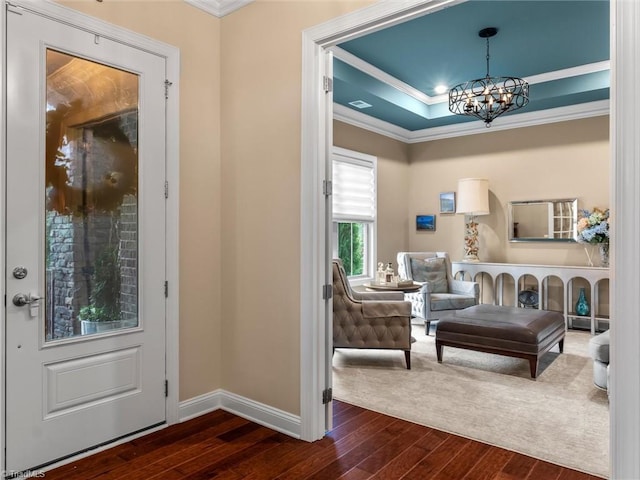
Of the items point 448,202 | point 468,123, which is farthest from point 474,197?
point 468,123

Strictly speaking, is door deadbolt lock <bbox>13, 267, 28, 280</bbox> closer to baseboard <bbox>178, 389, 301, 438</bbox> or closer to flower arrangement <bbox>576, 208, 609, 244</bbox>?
baseboard <bbox>178, 389, 301, 438</bbox>

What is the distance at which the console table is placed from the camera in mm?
5617

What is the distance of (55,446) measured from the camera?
7.98 ft

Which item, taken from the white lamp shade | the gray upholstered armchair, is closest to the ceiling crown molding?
the gray upholstered armchair

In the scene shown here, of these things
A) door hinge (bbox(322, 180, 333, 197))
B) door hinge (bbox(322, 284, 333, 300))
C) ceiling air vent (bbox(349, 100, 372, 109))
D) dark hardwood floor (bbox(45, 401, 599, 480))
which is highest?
ceiling air vent (bbox(349, 100, 372, 109))

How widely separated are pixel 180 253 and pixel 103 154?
774 millimetres

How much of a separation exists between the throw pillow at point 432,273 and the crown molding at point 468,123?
2.06 m

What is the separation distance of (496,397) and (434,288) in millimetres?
2561

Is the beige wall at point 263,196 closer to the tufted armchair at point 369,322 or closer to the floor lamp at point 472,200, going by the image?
the tufted armchair at point 369,322

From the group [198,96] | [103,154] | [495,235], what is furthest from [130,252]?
[495,235]

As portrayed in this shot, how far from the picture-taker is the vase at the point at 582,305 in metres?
5.81

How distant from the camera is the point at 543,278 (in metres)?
5.96

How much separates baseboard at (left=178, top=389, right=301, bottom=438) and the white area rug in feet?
2.27

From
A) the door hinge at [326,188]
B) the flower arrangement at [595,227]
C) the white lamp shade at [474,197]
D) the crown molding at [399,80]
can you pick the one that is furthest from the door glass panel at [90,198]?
the flower arrangement at [595,227]
